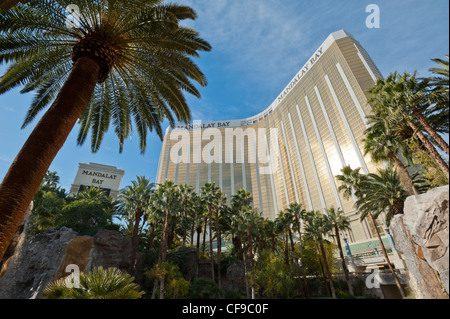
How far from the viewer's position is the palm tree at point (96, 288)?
23.6 ft

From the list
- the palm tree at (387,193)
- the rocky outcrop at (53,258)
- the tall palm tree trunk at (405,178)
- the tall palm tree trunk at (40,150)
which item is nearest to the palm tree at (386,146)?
the tall palm tree trunk at (405,178)

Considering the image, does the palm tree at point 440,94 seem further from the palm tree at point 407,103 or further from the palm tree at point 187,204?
the palm tree at point 187,204

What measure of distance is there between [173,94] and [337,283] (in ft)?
126

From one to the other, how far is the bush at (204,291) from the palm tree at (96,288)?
17637 mm

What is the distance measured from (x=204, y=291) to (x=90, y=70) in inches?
928

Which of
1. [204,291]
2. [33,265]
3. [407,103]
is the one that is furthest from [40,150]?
[33,265]

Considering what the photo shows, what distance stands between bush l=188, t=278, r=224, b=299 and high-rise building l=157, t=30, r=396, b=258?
42467 mm

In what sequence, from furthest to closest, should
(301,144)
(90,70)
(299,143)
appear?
(299,143) → (301,144) → (90,70)

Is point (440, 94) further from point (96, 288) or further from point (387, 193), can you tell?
point (96, 288)

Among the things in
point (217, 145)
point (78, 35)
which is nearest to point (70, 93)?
point (78, 35)

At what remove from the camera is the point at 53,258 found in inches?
910

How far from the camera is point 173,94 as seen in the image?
1071 cm

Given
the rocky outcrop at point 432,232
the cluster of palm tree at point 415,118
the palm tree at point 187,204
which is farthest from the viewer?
the palm tree at point 187,204
